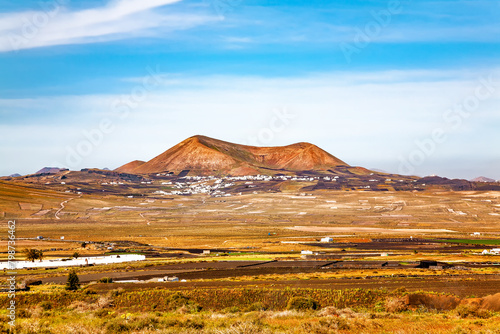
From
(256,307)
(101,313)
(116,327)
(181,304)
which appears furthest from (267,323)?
(181,304)

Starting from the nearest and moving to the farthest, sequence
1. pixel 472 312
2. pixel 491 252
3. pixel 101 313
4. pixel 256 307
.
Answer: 1. pixel 472 312
2. pixel 101 313
3. pixel 256 307
4. pixel 491 252

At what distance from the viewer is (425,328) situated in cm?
2733

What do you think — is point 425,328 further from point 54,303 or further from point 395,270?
point 395,270

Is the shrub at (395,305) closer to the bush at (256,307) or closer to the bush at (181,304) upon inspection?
the bush at (256,307)

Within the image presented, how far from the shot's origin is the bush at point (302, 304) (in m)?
36.8

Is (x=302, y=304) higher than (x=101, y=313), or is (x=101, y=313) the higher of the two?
(x=101, y=313)

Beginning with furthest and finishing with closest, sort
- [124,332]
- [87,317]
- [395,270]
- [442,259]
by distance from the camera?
[442,259] → [395,270] → [87,317] → [124,332]

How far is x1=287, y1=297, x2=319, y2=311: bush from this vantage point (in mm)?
36812

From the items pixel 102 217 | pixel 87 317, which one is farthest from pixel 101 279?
pixel 102 217

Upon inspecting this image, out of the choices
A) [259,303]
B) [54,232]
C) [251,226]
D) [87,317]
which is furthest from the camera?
[251,226]

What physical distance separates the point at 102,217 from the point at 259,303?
15572 centimetres

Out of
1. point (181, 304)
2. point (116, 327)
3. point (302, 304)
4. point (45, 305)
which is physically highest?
point (116, 327)

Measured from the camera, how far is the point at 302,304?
37.2m

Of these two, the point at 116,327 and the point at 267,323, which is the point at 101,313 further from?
the point at 267,323
